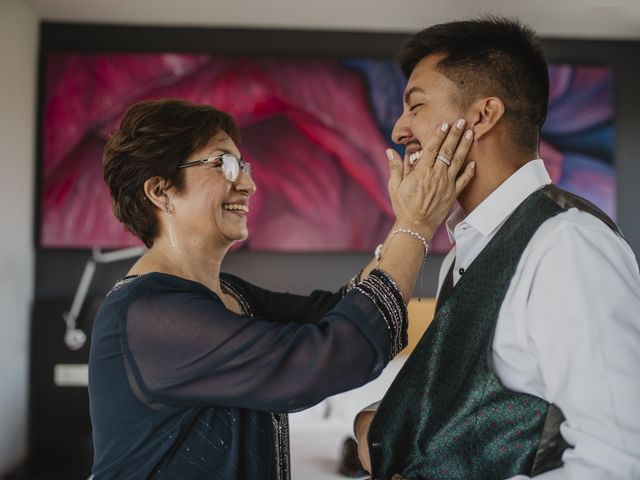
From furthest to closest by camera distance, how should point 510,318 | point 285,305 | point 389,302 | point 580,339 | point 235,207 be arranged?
point 285,305 → point 235,207 → point 389,302 → point 510,318 → point 580,339

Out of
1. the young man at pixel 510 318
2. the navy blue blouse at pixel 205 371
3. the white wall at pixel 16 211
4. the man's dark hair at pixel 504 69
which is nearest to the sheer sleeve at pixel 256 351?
the navy blue blouse at pixel 205 371

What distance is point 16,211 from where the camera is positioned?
11.4ft

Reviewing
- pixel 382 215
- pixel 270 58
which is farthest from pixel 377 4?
pixel 382 215

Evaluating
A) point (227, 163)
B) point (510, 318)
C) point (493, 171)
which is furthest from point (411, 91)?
point (510, 318)

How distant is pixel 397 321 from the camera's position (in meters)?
1.17

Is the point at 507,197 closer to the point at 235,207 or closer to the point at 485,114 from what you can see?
the point at 485,114

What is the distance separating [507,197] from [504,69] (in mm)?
275

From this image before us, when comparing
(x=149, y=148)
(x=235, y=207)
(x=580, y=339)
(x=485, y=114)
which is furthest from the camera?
(x=235, y=207)

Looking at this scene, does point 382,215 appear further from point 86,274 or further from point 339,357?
point 339,357

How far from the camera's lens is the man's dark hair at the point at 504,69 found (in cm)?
129

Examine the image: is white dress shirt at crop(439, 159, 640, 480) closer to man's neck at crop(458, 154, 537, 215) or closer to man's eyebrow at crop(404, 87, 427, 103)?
man's neck at crop(458, 154, 537, 215)

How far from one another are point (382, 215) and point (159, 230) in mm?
2312

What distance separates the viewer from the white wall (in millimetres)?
3326

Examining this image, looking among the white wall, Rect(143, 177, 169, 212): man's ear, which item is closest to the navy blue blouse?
Rect(143, 177, 169, 212): man's ear
